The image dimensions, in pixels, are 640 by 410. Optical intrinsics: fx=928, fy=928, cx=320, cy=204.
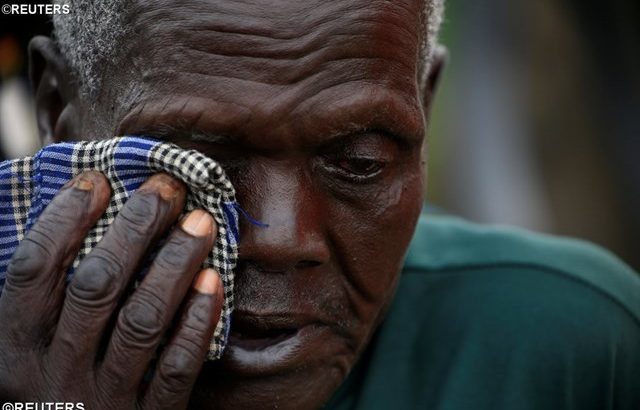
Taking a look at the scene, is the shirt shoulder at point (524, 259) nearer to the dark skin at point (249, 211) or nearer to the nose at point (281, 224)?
the dark skin at point (249, 211)

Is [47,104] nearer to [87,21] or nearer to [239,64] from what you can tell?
[87,21]

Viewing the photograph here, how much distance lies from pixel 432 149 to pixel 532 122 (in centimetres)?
96

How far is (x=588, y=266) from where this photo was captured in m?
3.31

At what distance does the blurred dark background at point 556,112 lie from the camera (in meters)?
6.84

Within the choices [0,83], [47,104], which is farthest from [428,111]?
[0,83]

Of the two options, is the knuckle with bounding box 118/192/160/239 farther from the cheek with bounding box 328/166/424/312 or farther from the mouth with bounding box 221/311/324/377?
the cheek with bounding box 328/166/424/312

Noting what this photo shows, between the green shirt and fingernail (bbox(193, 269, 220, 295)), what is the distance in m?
0.90

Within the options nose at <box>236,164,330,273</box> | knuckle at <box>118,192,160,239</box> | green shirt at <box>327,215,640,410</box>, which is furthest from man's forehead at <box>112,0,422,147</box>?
green shirt at <box>327,215,640,410</box>

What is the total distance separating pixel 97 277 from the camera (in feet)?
6.88

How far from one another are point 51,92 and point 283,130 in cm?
99

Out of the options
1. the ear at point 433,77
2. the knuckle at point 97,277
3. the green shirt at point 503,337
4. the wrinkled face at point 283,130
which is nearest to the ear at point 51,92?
the wrinkled face at point 283,130

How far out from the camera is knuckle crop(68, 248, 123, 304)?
6.89 feet

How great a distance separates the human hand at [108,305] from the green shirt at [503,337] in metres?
0.89

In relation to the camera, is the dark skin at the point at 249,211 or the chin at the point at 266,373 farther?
the chin at the point at 266,373
